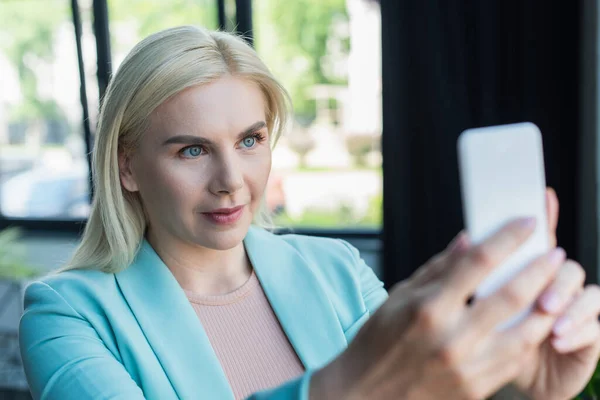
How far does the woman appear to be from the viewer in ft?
3.79

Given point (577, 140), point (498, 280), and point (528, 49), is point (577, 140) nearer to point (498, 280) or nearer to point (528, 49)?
point (528, 49)

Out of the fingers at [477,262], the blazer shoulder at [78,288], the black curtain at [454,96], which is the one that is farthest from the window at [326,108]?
the fingers at [477,262]

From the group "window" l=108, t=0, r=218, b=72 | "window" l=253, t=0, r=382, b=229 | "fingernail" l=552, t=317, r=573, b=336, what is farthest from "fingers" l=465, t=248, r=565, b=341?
"window" l=108, t=0, r=218, b=72

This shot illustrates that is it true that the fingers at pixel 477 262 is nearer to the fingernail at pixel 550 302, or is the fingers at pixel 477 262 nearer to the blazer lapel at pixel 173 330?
the fingernail at pixel 550 302

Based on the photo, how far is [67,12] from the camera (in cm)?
461

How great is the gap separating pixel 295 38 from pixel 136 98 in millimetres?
3047

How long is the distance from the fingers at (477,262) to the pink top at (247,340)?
2.61 feet

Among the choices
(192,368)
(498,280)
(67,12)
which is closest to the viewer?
(498,280)

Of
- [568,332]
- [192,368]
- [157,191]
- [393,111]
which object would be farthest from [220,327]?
[393,111]

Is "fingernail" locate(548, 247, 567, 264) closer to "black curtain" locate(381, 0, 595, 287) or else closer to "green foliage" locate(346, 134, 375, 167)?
"black curtain" locate(381, 0, 595, 287)

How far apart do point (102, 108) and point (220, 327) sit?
48 centimetres

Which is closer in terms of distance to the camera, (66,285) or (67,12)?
(66,285)

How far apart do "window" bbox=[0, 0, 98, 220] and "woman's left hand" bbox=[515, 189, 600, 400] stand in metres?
4.25

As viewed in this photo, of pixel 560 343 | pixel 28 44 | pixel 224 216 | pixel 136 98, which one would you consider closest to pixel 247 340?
pixel 224 216
